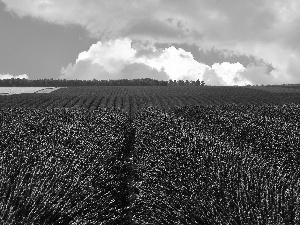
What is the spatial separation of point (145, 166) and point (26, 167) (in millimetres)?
4578

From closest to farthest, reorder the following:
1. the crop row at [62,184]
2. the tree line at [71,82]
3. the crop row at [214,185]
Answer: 1. the crop row at [214,185]
2. the crop row at [62,184]
3. the tree line at [71,82]

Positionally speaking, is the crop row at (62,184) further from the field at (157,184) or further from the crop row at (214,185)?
the crop row at (214,185)

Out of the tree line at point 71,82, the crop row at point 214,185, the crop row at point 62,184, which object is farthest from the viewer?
the tree line at point 71,82

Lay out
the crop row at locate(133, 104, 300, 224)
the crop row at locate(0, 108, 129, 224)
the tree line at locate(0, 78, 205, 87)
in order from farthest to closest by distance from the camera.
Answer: the tree line at locate(0, 78, 205, 87) < the crop row at locate(0, 108, 129, 224) < the crop row at locate(133, 104, 300, 224)

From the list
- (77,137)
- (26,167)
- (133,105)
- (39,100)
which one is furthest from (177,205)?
(39,100)

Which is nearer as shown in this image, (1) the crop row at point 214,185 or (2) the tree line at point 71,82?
(1) the crop row at point 214,185

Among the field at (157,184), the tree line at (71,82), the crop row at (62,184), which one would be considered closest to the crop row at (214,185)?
the field at (157,184)

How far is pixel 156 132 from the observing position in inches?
732

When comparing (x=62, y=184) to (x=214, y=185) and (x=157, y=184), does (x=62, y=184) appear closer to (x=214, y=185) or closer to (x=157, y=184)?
(x=157, y=184)

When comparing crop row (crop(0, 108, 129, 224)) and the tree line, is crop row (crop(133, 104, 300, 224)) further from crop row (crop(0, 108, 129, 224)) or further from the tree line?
the tree line

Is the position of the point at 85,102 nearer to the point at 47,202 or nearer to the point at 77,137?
the point at 77,137

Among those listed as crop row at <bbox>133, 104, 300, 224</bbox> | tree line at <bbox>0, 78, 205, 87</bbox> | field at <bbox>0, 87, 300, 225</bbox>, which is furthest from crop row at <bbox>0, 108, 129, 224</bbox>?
tree line at <bbox>0, 78, 205, 87</bbox>

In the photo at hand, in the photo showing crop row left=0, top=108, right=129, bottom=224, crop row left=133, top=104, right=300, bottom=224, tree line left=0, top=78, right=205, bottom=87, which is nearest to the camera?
crop row left=133, top=104, right=300, bottom=224

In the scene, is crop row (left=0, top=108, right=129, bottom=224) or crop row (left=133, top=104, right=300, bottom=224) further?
crop row (left=0, top=108, right=129, bottom=224)
